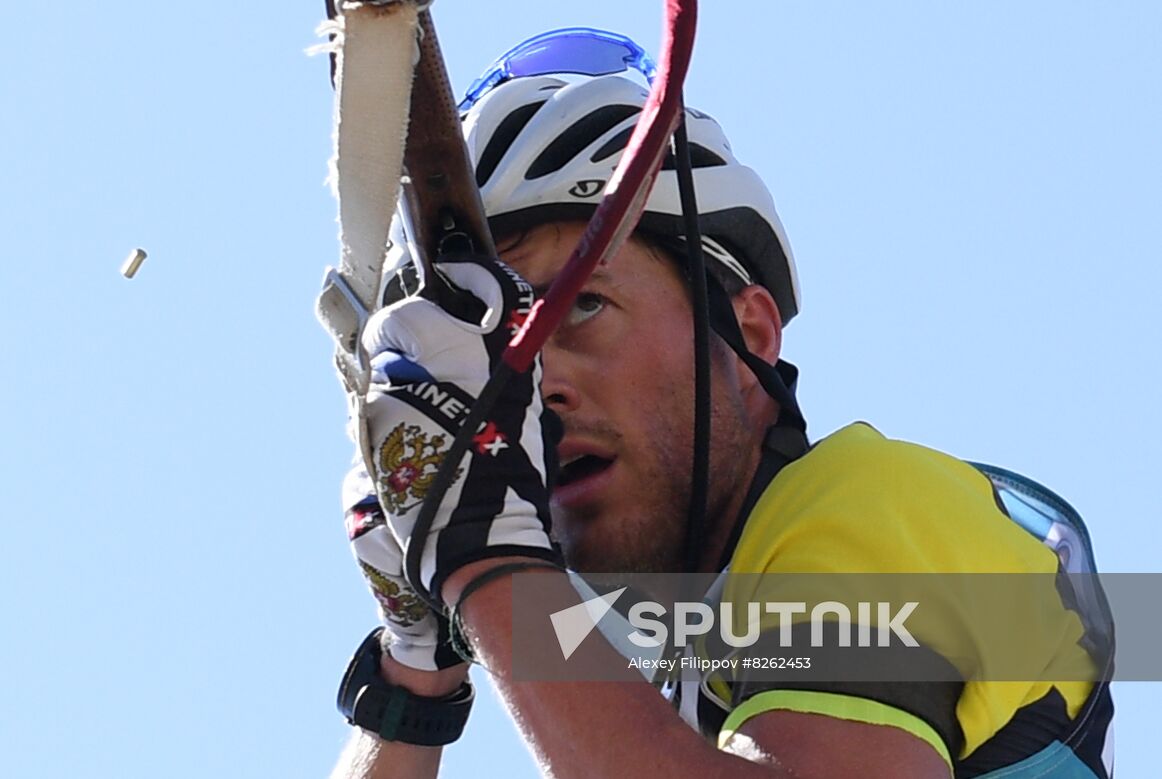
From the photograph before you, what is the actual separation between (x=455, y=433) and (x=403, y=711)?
165 cm

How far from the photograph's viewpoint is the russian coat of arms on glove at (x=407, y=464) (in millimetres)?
4691

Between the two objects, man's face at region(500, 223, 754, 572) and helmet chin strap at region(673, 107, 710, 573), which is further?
man's face at region(500, 223, 754, 572)

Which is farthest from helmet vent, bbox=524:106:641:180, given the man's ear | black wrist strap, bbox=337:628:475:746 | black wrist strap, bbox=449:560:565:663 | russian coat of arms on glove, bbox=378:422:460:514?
black wrist strap, bbox=449:560:565:663

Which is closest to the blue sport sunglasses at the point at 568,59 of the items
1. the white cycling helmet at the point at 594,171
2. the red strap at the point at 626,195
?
the white cycling helmet at the point at 594,171

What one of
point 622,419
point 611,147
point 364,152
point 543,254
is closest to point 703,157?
point 611,147

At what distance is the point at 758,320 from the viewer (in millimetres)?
6523

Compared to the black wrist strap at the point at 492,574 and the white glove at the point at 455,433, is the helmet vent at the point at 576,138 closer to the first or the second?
the white glove at the point at 455,433

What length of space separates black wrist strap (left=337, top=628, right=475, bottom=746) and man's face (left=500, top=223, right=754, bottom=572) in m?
0.61

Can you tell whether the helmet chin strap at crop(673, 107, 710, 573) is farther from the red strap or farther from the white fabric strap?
the white fabric strap

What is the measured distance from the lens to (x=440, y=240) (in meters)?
5.09

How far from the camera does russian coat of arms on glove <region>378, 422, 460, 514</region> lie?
469 cm

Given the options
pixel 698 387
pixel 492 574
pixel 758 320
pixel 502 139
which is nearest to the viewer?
pixel 492 574

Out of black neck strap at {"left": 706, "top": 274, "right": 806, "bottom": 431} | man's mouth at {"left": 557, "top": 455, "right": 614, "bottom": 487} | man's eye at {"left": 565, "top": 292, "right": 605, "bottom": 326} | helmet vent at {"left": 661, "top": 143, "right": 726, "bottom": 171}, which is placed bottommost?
man's mouth at {"left": 557, "top": 455, "right": 614, "bottom": 487}

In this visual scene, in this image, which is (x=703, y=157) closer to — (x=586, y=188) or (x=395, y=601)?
(x=586, y=188)
